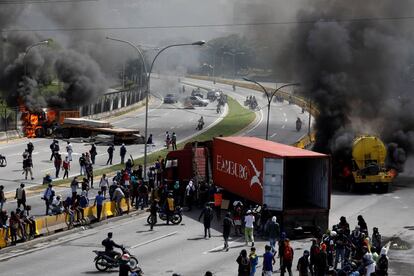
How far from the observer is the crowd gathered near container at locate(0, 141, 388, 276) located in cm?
2391

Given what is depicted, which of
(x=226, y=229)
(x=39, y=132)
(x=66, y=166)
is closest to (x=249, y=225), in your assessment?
(x=226, y=229)

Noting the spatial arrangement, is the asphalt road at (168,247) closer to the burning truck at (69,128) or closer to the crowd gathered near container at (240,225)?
the crowd gathered near container at (240,225)

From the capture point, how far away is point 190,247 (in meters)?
29.8

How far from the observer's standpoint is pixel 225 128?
7706cm

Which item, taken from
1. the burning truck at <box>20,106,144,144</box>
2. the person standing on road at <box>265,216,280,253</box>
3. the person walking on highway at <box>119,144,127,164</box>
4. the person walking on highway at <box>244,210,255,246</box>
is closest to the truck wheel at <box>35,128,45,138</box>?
the burning truck at <box>20,106,144,144</box>

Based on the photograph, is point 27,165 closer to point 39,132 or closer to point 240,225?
point 240,225

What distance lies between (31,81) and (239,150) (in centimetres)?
4703

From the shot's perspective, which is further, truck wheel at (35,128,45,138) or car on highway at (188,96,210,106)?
car on highway at (188,96,210,106)

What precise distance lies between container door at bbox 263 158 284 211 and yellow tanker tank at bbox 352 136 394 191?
1346 centimetres

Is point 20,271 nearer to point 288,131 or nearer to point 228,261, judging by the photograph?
point 228,261

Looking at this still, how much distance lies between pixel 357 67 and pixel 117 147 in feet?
56.4

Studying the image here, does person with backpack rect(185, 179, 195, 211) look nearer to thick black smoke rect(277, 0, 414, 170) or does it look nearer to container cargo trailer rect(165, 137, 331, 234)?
container cargo trailer rect(165, 137, 331, 234)

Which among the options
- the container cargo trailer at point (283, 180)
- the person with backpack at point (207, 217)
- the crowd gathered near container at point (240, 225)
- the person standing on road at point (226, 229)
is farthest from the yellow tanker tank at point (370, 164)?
the person standing on road at point (226, 229)

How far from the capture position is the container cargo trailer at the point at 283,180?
31.2 m
